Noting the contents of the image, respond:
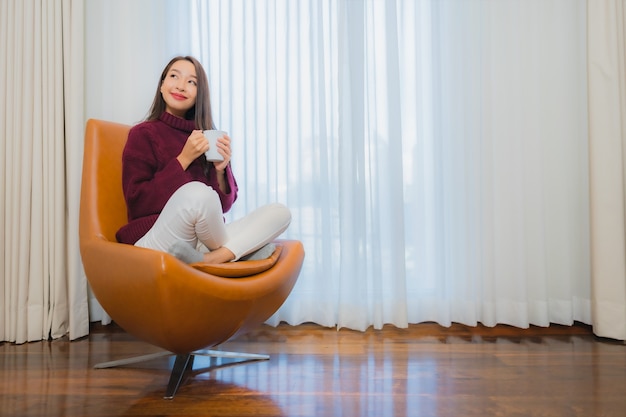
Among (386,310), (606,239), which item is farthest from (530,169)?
(386,310)

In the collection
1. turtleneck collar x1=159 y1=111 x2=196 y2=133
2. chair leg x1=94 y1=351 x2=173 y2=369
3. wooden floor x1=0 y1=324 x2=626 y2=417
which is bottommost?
wooden floor x1=0 y1=324 x2=626 y2=417

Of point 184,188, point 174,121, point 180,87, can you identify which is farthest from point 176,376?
point 180,87

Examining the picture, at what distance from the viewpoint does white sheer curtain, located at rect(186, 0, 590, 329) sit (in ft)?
7.09

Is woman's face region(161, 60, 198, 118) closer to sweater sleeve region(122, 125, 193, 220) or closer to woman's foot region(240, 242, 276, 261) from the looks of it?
sweater sleeve region(122, 125, 193, 220)

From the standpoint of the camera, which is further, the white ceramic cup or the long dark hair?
the long dark hair

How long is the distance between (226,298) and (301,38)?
1.36m

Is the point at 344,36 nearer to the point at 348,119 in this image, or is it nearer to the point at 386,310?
the point at 348,119

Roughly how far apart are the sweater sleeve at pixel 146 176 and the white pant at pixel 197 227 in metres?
0.17

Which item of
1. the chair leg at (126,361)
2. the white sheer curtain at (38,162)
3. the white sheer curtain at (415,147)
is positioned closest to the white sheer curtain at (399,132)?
the white sheer curtain at (415,147)

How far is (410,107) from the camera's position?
2.27 meters

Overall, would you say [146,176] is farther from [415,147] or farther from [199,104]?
[415,147]

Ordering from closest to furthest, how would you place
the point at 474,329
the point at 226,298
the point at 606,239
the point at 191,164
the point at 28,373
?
the point at 226,298
the point at 28,373
the point at 191,164
the point at 606,239
the point at 474,329

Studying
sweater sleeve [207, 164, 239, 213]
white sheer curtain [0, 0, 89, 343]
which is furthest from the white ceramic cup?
white sheer curtain [0, 0, 89, 343]

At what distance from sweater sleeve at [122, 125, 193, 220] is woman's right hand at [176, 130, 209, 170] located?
A: 36 millimetres
